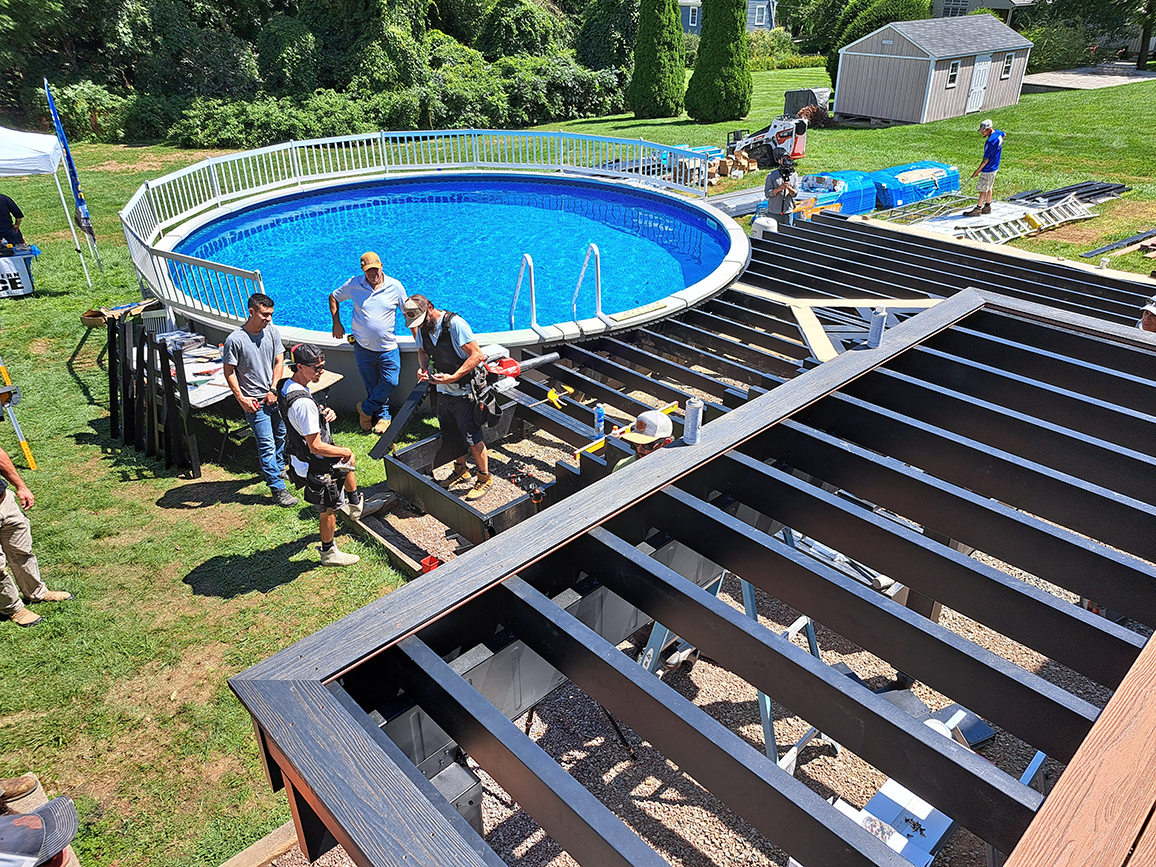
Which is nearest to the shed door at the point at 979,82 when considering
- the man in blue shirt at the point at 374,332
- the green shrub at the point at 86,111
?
the man in blue shirt at the point at 374,332

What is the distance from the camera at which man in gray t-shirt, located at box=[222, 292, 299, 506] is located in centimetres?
739

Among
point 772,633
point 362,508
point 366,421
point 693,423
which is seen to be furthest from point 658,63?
point 772,633

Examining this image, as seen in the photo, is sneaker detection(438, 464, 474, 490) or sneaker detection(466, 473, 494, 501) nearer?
sneaker detection(466, 473, 494, 501)

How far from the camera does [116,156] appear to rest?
25.3 m

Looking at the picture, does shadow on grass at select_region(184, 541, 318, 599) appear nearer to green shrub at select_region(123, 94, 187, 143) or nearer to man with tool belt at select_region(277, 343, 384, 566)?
man with tool belt at select_region(277, 343, 384, 566)

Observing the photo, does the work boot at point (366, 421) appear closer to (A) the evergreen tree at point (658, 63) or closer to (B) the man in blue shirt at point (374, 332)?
(B) the man in blue shirt at point (374, 332)

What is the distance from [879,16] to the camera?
32688 millimetres

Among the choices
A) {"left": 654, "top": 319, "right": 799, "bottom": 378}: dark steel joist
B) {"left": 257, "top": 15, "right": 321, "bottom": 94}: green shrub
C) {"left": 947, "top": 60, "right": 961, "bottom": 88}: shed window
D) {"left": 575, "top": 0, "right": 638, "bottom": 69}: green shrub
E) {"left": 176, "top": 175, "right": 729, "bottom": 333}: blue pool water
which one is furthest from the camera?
{"left": 575, "top": 0, "right": 638, "bottom": 69}: green shrub

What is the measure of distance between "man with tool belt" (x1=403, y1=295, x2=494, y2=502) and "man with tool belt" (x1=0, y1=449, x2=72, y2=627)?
3526mm

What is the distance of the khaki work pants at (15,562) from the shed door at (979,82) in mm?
31684

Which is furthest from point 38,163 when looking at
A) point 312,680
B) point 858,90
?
point 858,90

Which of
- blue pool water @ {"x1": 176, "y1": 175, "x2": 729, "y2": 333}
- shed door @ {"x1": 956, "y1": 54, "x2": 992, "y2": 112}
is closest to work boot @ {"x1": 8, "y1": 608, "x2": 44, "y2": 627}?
blue pool water @ {"x1": 176, "y1": 175, "x2": 729, "y2": 333}

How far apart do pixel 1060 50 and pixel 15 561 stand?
4711 centimetres

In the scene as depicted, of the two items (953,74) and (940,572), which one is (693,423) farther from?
(953,74)
